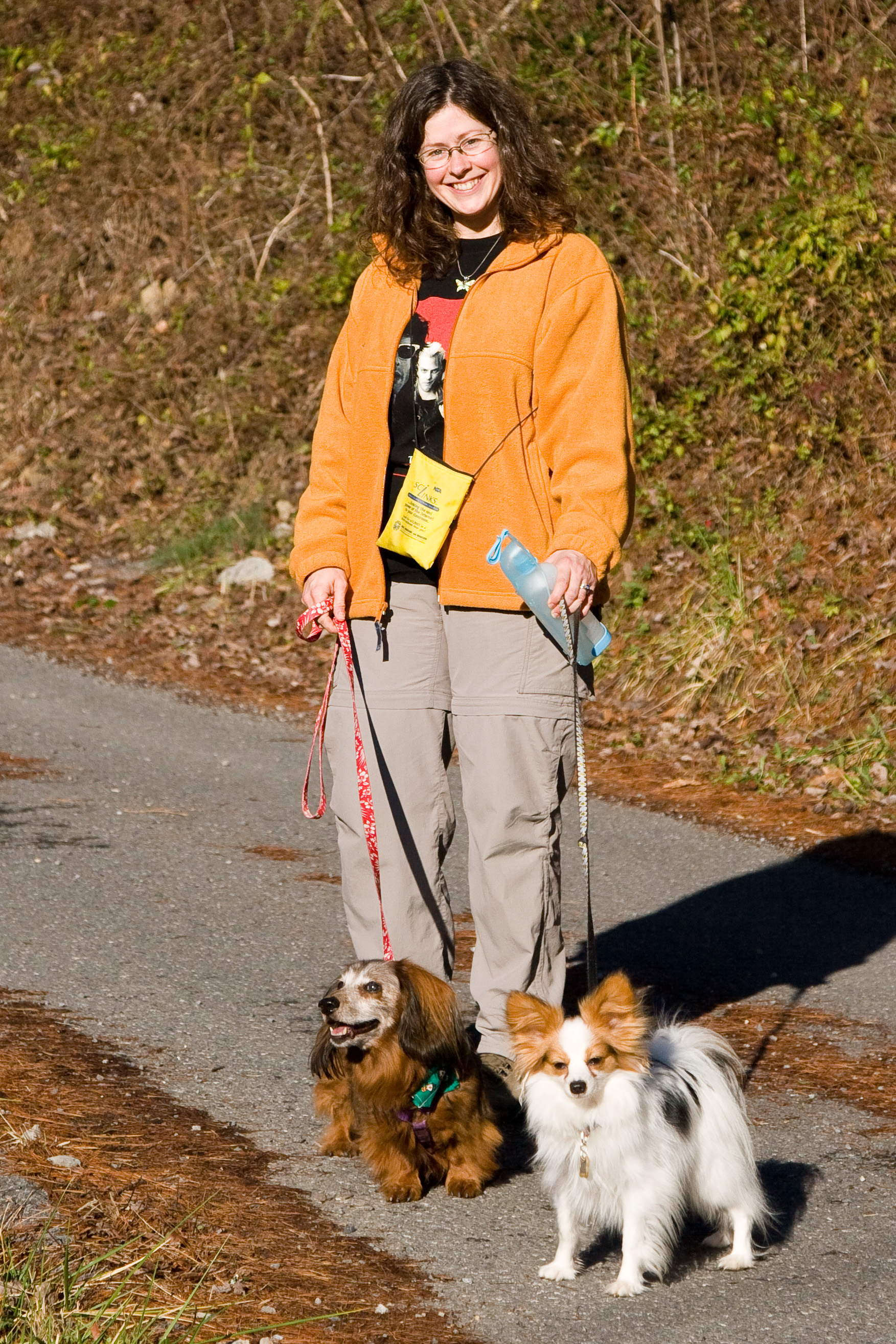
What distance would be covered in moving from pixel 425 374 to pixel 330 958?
248cm

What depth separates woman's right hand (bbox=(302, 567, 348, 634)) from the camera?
3.71 meters

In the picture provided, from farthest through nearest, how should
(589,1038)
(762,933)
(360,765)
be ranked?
(762,933) < (360,765) < (589,1038)

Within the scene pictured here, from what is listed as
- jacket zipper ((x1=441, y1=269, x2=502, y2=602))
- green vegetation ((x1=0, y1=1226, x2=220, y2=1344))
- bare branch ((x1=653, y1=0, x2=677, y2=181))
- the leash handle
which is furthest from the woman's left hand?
bare branch ((x1=653, y1=0, x2=677, y2=181))

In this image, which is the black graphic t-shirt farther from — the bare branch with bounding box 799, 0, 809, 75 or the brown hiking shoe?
the bare branch with bounding box 799, 0, 809, 75

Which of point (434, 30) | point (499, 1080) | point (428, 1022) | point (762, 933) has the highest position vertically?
point (434, 30)

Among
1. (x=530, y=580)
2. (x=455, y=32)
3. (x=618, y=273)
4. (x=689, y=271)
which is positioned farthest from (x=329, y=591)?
(x=455, y=32)

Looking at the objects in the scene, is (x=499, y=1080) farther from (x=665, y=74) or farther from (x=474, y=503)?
(x=665, y=74)

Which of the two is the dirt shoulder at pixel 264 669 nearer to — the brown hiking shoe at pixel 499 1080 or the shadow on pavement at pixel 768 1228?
the shadow on pavement at pixel 768 1228

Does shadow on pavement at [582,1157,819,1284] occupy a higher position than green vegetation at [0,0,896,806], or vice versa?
green vegetation at [0,0,896,806]

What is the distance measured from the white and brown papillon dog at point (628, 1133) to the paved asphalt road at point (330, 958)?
138 millimetres

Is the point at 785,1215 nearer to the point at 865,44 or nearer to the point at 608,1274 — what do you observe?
the point at 608,1274

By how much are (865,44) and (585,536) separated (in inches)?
353

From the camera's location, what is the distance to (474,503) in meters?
3.58

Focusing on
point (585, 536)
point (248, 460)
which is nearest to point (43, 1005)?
point (585, 536)
